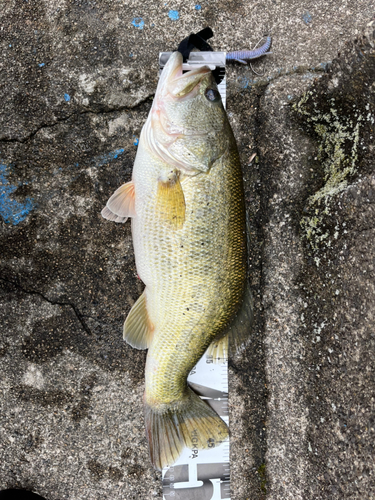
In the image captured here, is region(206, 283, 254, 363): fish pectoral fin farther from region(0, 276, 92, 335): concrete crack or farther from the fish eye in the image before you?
the fish eye

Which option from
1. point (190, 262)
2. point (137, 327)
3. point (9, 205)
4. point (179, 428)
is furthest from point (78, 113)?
point (179, 428)

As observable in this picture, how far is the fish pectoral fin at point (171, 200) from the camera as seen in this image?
1.81m

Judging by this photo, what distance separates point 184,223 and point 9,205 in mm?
1299

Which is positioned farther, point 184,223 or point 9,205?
point 9,205

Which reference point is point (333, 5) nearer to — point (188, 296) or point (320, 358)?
point (188, 296)

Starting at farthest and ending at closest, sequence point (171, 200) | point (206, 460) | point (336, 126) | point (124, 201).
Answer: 1. point (206, 460)
2. point (336, 126)
3. point (124, 201)
4. point (171, 200)

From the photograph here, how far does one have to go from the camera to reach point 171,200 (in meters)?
1.81

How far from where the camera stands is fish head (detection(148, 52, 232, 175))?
5.98 feet

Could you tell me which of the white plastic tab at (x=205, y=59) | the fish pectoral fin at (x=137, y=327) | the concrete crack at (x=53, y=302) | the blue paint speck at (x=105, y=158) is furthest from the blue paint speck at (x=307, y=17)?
the concrete crack at (x=53, y=302)

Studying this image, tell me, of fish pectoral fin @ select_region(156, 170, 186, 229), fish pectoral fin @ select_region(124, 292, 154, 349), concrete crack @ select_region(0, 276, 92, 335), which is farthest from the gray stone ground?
fish pectoral fin @ select_region(156, 170, 186, 229)

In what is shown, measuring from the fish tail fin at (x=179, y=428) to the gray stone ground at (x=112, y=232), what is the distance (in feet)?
1.17

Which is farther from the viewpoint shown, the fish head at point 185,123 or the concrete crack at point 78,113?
the concrete crack at point 78,113

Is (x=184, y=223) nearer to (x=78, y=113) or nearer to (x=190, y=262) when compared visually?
(x=190, y=262)

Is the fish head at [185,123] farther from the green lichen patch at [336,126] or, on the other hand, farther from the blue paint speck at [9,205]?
the blue paint speck at [9,205]
